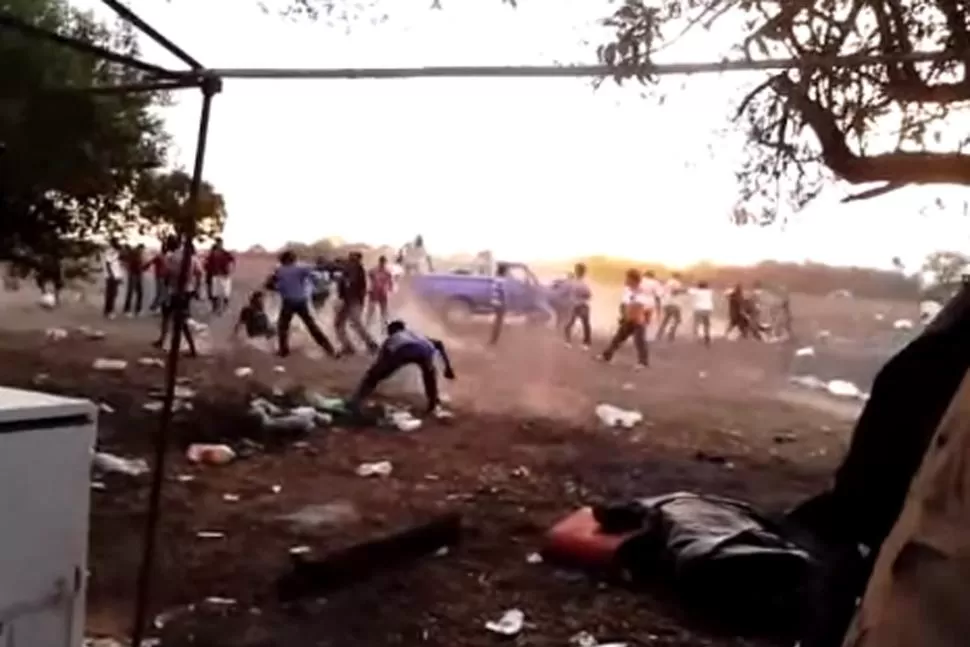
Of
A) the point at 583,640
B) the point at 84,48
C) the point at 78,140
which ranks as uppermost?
the point at 84,48

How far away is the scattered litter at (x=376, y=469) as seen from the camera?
186 centimetres

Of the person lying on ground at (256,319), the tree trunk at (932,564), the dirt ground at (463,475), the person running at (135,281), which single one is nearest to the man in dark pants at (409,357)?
the dirt ground at (463,475)

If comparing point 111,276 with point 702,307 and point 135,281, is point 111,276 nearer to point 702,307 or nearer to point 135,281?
point 135,281

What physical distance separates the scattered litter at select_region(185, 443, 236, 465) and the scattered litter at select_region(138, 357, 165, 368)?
5.9 inches

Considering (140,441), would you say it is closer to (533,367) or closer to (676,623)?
(533,367)

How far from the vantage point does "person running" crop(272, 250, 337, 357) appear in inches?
74.8

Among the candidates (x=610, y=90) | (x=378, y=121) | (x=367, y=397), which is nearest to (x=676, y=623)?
(x=367, y=397)

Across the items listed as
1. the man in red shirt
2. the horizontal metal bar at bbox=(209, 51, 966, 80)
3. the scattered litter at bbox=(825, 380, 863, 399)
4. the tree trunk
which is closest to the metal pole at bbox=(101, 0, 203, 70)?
the horizontal metal bar at bbox=(209, 51, 966, 80)

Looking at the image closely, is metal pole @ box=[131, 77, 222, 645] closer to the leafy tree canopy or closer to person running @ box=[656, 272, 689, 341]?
the leafy tree canopy

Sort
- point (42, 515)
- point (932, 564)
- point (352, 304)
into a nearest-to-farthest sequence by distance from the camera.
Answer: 1. point (932, 564)
2. point (42, 515)
3. point (352, 304)

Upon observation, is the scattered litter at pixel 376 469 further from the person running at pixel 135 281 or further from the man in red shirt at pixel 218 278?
the person running at pixel 135 281

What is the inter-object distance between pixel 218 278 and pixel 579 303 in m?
0.61

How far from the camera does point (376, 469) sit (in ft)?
6.14

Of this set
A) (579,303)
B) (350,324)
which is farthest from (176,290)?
(579,303)
